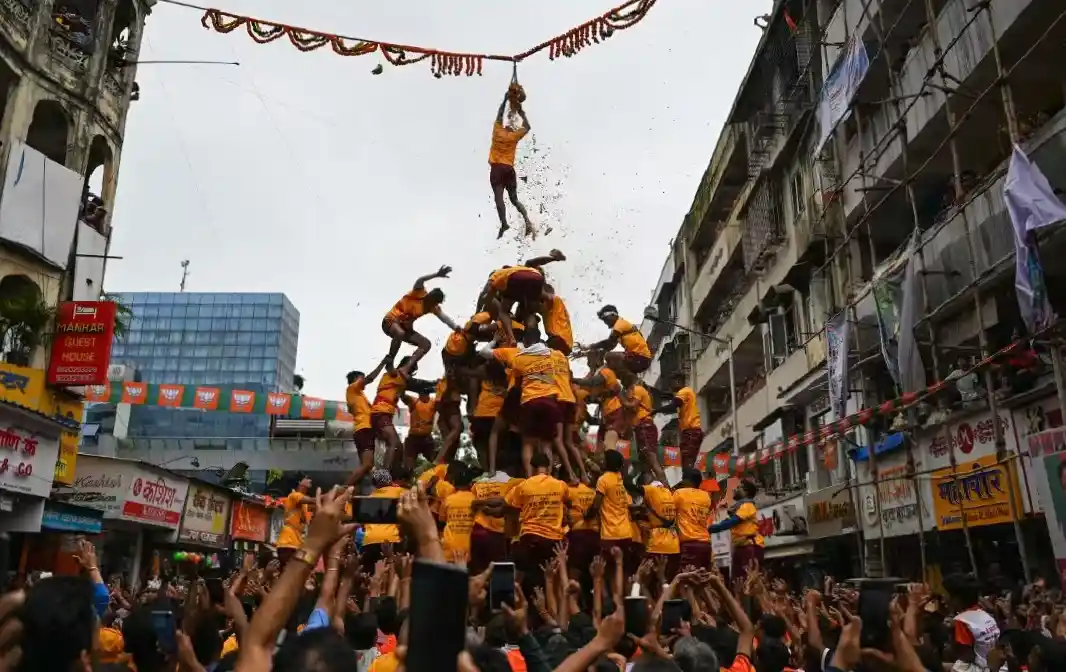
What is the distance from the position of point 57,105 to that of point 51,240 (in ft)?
11.2

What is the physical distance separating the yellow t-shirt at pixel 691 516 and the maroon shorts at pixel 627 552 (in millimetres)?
604

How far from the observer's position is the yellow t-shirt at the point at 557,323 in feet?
45.8

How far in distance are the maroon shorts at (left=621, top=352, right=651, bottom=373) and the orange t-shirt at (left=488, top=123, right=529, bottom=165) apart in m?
3.46

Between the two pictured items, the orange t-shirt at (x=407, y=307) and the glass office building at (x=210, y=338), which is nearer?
the orange t-shirt at (x=407, y=307)

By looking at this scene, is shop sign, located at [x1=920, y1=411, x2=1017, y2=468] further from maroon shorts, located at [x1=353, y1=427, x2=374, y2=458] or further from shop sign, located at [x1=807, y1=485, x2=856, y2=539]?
maroon shorts, located at [x1=353, y1=427, x2=374, y2=458]

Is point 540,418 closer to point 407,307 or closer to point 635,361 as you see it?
point 635,361

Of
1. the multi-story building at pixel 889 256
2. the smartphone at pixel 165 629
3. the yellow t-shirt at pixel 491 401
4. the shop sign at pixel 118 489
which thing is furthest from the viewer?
the shop sign at pixel 118 489

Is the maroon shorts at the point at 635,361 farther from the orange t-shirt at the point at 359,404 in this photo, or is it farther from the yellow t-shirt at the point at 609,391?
the orange t-shirt at the point at 359,404

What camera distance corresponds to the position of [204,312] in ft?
292

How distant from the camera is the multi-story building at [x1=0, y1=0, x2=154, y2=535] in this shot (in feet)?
59.3

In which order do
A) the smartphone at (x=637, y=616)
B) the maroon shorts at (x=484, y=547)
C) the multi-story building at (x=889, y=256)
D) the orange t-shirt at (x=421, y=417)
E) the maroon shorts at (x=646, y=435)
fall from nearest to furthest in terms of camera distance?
the smartphone at (x=637, y=616), the maroon shorts at (x=484, y=547), the maroon shorts at (x=646, y=435), the multi-story building at (x=889, y=256), the orange t-shirt at (x=421, y=417)

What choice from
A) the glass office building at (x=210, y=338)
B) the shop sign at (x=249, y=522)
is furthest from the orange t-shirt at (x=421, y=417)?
the glass office building at (x=210, y=338)

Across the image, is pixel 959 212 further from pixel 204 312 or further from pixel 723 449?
pixel 204 312

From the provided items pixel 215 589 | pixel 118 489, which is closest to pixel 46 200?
pixel 118 489
